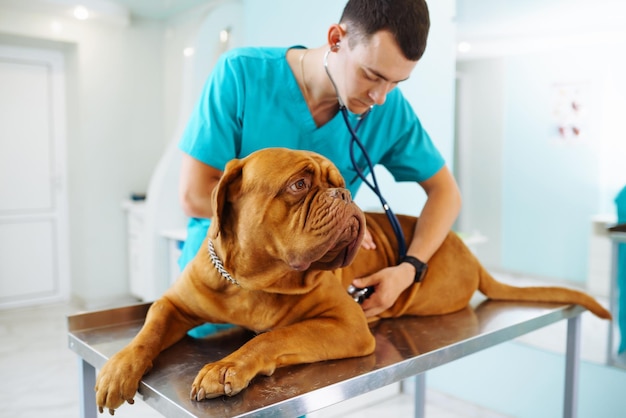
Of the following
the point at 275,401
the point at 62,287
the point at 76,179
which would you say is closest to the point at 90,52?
the point at 76,179

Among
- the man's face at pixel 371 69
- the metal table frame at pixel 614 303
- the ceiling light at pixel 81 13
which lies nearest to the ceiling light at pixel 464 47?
the metal table frame at pixel 614 303

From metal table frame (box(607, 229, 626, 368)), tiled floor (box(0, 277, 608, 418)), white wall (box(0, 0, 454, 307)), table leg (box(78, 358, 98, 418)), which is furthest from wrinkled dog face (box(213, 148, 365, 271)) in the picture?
white wall (box(0, 0, 454, 307))

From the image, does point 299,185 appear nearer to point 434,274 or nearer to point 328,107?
point 328,107

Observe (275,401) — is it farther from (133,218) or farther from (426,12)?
(133,218)

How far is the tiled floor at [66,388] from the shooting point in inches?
93.5

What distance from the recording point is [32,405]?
2.73 m

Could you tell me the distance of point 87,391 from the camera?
116cm

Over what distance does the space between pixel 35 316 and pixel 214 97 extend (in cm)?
369

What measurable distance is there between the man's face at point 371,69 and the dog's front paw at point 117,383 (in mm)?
691

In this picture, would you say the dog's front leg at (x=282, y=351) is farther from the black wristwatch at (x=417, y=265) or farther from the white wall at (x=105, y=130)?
the white wall at (x=105, y=130)

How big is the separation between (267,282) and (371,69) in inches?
19.1

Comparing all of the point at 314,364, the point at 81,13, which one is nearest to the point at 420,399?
the point at 314,364

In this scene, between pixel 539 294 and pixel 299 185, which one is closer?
pixel 299 185

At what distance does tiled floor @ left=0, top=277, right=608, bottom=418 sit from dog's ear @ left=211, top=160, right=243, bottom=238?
5.96ft
